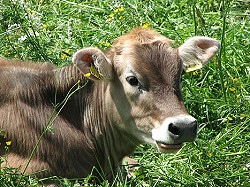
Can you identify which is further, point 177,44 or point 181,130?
point 177,44

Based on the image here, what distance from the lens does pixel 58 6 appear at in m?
13.6

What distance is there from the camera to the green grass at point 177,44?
32.6ft

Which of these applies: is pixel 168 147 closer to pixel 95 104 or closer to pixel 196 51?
pixel 95 104

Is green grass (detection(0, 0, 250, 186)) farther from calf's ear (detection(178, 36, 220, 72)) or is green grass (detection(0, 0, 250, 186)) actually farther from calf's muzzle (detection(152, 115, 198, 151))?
calf's ear (detection(178, 36, 220, 72))

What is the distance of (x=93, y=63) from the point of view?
965 centimetres

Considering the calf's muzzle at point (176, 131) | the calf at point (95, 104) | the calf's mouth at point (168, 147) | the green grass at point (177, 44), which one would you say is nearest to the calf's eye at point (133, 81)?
the calf at point (95, 104)

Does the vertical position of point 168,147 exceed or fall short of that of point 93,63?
it falls short

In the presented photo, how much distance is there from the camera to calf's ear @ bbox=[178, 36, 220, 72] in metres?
9.85

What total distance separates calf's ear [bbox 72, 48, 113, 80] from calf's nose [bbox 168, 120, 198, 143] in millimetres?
1139

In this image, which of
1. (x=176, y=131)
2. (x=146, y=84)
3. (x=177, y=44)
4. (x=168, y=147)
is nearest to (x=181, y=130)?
(x=176, y=131)

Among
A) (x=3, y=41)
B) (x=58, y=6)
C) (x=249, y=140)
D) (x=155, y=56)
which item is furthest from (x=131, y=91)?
(x=58, y=6)

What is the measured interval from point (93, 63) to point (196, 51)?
1259 millimetres

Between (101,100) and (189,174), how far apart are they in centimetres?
135

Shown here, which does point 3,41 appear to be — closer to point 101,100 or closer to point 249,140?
point 101,100
